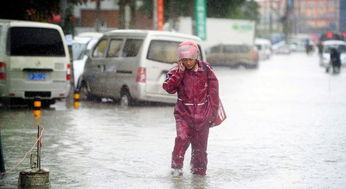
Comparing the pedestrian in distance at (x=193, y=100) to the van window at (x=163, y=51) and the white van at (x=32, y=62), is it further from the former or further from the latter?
the van window at (x=163, y=51)

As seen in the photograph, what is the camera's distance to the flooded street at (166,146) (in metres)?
10.4

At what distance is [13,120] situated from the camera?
18.4 metres

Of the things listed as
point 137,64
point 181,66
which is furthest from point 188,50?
point 137,64

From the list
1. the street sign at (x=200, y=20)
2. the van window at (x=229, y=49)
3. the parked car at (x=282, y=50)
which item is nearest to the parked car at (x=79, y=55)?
the street sign at (x=200, y=20)

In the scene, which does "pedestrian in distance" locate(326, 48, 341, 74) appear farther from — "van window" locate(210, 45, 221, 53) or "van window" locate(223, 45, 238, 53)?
"van window" locate(210, 45, 221, 53)

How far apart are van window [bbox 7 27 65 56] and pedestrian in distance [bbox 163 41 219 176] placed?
1080 centimetres

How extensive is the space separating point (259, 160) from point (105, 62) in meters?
12.2

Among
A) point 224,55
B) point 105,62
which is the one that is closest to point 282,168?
point 105,62

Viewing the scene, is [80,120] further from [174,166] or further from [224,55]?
[224,55]

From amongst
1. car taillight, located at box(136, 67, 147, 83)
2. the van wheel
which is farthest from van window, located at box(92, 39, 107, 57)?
car taillight, located at box(136, 67, 147, 83)

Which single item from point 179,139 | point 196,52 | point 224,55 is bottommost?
point 224,55

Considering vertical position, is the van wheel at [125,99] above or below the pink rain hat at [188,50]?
below

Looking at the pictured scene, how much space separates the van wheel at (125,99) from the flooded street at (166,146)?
0.95 feet

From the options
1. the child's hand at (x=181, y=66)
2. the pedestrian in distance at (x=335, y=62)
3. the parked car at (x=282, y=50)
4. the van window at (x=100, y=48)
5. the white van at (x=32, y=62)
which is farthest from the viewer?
the parked car at (x=282, y=50)
